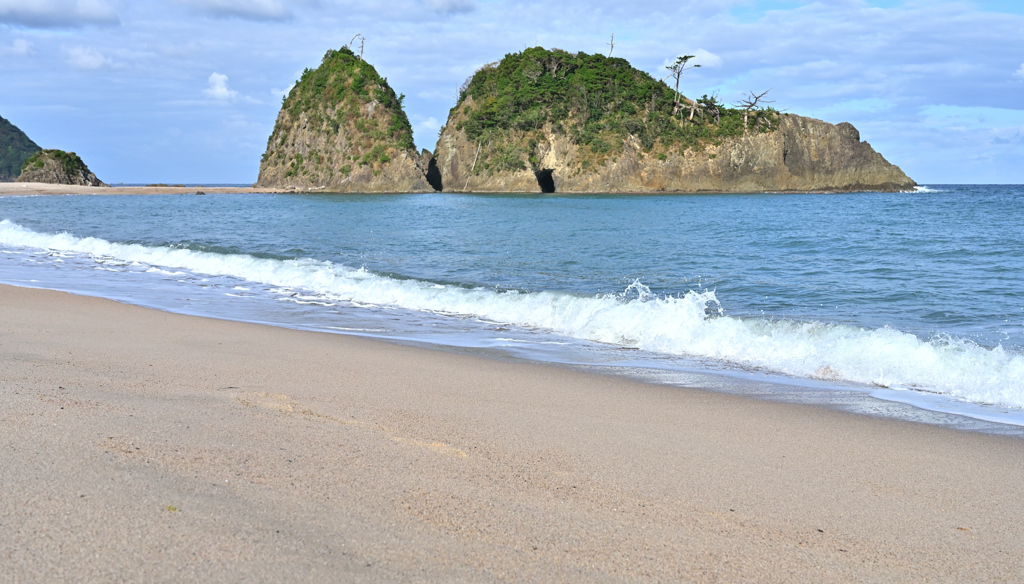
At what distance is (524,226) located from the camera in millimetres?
29875

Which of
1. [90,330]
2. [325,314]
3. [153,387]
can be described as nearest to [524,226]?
[325,314]

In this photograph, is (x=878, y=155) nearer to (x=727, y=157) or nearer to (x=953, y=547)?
(x=727, y=157)

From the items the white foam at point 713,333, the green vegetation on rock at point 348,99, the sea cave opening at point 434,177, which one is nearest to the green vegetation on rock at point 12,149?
the green vegetation on rock at point 348,99

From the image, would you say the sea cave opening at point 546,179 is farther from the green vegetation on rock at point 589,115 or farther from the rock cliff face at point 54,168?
the rock cliff face at point 54,168

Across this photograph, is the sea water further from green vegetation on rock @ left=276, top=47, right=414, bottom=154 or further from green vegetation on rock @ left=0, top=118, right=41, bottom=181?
green vegetation on rock @ left=0, top=118, right=41, bottom=181

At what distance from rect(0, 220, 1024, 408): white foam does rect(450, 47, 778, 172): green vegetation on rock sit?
71.7 m

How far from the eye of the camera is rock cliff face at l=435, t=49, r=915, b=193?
82.6 m

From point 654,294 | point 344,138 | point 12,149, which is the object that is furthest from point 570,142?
point 12,149

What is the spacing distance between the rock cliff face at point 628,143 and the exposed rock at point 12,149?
9135cm

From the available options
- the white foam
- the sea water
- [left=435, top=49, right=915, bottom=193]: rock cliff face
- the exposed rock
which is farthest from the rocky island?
the white foam

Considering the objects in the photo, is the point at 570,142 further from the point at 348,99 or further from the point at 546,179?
the point at 348,99

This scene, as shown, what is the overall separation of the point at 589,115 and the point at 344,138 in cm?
3091

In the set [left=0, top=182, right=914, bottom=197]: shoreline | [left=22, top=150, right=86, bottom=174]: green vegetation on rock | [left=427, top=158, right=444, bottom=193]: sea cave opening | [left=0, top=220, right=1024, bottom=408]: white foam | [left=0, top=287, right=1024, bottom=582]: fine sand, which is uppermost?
[left=427, top=158, right=444, bottom=193]: sea cave opening

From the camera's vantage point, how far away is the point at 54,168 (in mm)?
84750
